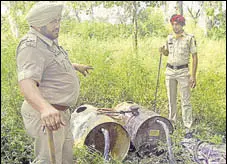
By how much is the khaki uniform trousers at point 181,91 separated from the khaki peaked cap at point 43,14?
2991 mm

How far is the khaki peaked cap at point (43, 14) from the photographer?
2602 mm

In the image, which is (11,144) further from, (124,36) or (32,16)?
(124,36)

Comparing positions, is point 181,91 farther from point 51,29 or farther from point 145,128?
point 51,29

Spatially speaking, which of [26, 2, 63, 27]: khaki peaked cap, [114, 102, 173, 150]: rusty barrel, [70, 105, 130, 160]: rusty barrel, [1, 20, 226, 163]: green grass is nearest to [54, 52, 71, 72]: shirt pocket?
[26, 2, 63, 27]: khaki peaked cap

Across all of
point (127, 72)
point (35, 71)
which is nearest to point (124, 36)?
point (127, 72)

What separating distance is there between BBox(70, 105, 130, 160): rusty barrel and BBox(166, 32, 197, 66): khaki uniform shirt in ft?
5.43

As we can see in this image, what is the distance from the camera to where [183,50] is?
5.33 metres

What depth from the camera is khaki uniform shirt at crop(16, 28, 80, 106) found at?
2.50 metres

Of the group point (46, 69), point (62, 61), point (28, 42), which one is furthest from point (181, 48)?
point (28, 42)

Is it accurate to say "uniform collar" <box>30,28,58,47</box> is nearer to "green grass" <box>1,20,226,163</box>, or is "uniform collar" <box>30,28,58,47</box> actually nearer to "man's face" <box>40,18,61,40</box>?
"man's face" <box>40,18,61,40</box>

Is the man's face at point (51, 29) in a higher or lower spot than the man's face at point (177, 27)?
higher

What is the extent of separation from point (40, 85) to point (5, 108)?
263 cm

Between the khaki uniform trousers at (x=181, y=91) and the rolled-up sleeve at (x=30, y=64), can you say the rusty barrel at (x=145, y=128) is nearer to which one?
the khaki uniform trousers at (x=181, y=91)

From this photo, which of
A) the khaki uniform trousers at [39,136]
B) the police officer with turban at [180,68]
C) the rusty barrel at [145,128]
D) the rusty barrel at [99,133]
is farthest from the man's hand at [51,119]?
the police officer with turban at [180,68]
